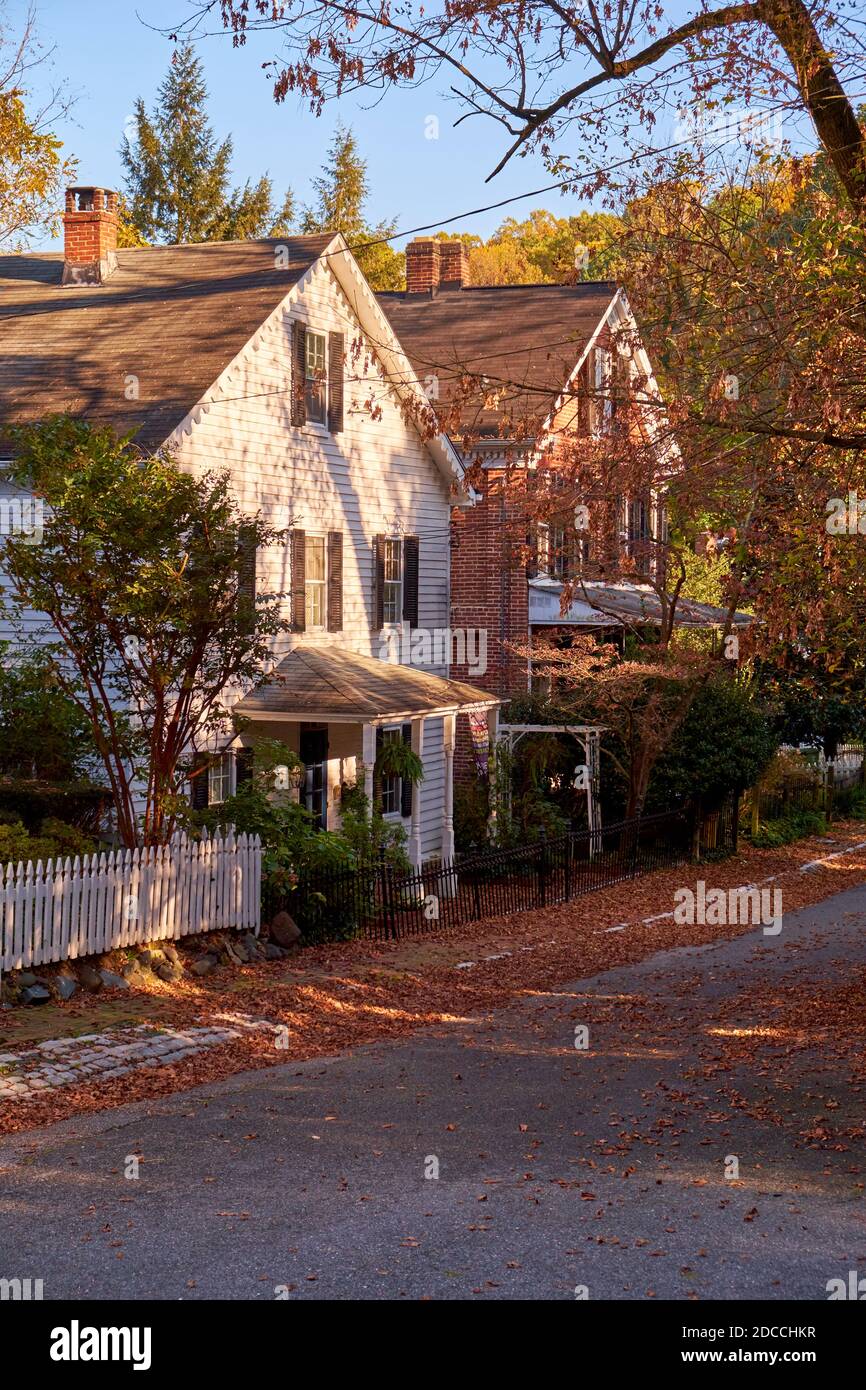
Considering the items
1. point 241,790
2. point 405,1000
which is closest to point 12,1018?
point 405,1000

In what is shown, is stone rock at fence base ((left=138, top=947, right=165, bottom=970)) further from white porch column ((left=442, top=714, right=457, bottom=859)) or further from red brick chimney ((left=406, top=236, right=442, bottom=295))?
red brick chimney ((left=406, top=236, right=442, bottom=295))

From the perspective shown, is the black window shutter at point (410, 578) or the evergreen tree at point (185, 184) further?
the evergreen tree at point (185, 184)

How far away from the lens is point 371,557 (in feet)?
84.6

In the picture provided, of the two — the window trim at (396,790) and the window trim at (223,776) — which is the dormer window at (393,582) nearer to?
the window trim at (396,790)

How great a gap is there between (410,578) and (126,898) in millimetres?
12011

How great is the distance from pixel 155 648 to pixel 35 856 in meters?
2.72

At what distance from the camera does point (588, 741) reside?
26.9m

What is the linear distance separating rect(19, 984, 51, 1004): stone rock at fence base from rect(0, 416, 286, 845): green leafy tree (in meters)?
2.87

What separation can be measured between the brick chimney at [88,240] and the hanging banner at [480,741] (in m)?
10.1

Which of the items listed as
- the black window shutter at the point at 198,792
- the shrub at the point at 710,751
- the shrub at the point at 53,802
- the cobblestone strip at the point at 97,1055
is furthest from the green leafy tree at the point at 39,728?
the shrub at the point at 710,751

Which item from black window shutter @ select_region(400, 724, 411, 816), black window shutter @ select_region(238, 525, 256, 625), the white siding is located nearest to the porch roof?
the white siding

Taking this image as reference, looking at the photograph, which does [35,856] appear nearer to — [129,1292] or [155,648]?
[155,648]

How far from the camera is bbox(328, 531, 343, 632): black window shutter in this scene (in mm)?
24375

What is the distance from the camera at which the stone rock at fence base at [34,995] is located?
47.4 ft
